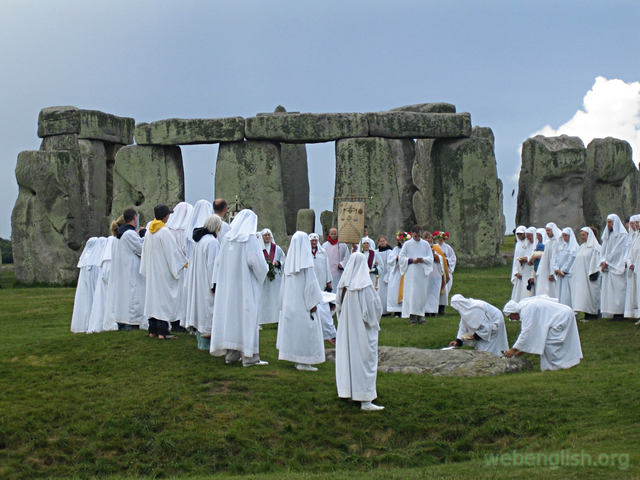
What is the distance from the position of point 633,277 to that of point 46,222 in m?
16.3

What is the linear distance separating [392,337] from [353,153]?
34.0ft

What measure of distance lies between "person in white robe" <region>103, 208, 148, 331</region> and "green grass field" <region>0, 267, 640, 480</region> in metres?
1.58

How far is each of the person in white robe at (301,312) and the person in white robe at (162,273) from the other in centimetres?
209

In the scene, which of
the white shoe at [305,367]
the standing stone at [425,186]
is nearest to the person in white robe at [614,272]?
the white shoe at [305,367]

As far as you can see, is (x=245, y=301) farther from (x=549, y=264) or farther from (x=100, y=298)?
(x=549, y=264)

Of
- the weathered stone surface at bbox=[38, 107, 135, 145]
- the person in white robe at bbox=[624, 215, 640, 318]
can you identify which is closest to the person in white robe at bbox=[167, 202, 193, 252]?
the person in white robe at bbox=[624, 215, 640, 318]

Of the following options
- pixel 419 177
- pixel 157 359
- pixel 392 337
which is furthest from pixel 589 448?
pixel 419 177

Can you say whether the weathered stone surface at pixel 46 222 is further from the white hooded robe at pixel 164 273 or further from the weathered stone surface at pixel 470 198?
the white hooded robe at pixel 164 273

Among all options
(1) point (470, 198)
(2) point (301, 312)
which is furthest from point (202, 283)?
(1) point (470, 198)

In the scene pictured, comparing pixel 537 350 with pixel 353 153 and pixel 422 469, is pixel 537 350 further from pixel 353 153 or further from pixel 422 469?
pixel 353 153

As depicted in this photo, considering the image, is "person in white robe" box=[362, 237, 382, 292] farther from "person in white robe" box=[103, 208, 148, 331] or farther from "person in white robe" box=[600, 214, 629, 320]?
"person in white robe" box=[103, 208, 148, 331]

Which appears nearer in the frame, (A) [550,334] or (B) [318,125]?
(A) [550,334]

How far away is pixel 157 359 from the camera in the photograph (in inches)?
416

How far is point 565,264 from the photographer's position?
15383mm
